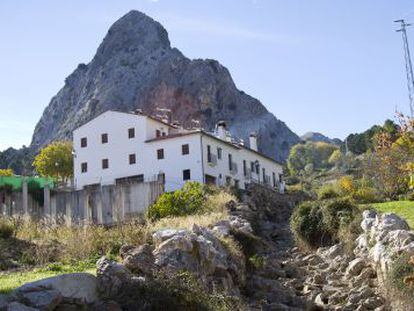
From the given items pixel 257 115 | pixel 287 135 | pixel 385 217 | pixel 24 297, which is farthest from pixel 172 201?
pixel 287 135

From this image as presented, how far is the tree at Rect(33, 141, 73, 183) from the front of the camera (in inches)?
2692

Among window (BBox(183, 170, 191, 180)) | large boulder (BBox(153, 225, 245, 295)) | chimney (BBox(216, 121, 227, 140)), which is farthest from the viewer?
chimney (BBox(216, 121, 227, 140))

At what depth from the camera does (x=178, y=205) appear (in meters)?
29.6

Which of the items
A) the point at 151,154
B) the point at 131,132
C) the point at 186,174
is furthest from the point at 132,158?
the point at 186,174

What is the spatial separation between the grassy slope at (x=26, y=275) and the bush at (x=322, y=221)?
13.9 m

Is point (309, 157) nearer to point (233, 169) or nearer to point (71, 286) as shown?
point (233, 169)

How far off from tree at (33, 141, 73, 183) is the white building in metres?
15.0

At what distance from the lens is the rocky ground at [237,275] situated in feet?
33.2

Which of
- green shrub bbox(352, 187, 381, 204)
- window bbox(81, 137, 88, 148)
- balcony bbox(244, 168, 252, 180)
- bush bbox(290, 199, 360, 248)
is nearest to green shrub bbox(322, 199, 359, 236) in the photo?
bush bbox(290, 199, 360, 248)

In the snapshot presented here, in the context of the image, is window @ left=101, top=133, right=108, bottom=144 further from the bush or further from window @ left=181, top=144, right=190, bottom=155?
the bush

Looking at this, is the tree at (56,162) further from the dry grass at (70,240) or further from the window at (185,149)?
the dry grass at (70,240)

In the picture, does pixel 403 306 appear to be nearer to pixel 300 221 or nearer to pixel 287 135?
pixel 300 221

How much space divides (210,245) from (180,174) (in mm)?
30671

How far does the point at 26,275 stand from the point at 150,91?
4623 inches
